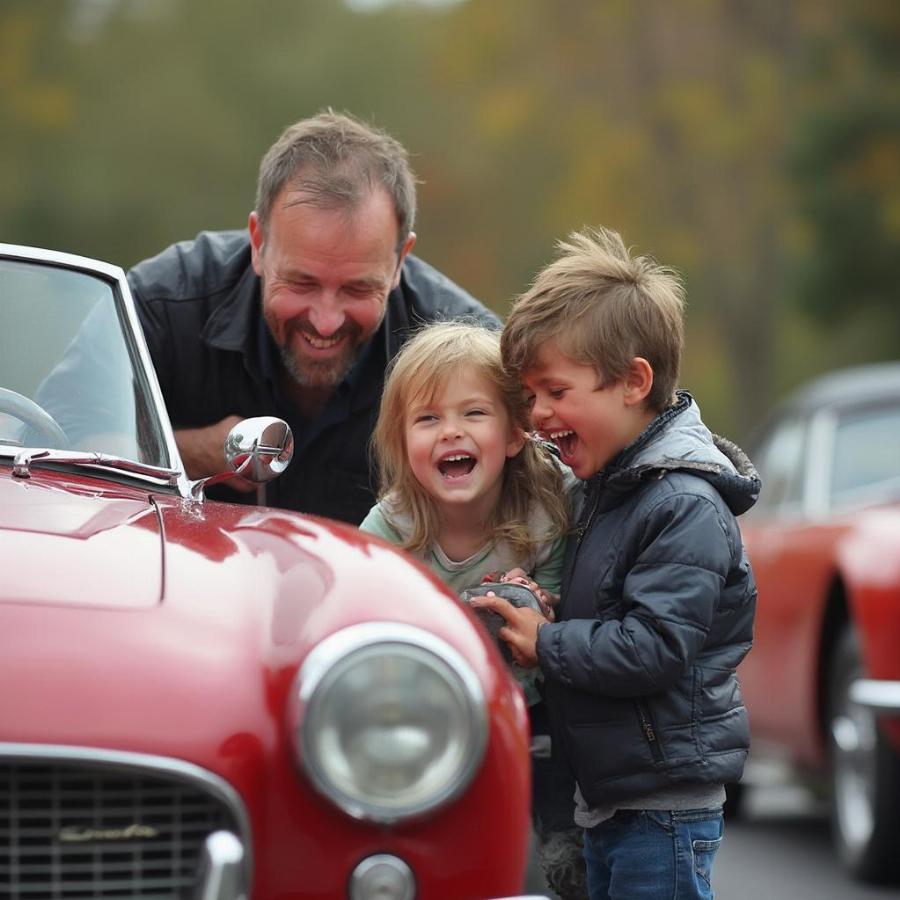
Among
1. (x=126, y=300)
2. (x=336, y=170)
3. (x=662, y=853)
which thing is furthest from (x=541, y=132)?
(x=662, y=853)

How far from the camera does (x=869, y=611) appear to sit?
7.05m

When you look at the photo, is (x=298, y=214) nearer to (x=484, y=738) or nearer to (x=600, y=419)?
(x=600, y=419)

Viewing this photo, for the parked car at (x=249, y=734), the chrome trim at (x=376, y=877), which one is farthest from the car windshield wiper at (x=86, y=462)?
the chrome trim at (x=376, y=877)

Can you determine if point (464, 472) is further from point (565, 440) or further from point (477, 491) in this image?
point (565, 440)

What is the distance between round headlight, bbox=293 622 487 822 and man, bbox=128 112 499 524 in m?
1.85

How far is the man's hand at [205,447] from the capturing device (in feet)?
14.5

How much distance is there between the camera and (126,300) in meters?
3.92

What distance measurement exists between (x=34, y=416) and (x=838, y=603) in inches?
196

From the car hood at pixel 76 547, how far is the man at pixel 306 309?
117 cm

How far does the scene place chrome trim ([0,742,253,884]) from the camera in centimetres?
242

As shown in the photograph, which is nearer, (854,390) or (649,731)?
(649,731)

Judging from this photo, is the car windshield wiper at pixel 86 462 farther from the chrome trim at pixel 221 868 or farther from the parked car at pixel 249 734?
the chrome trim at pixel 221 868

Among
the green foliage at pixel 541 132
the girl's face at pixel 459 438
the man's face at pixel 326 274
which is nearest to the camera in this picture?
the girl's face at pixel 459 438

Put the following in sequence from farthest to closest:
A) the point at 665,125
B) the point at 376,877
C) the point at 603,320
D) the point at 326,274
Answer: the point at 665,125
the point at 326,274
the point at 603,320
the point at 376,877
